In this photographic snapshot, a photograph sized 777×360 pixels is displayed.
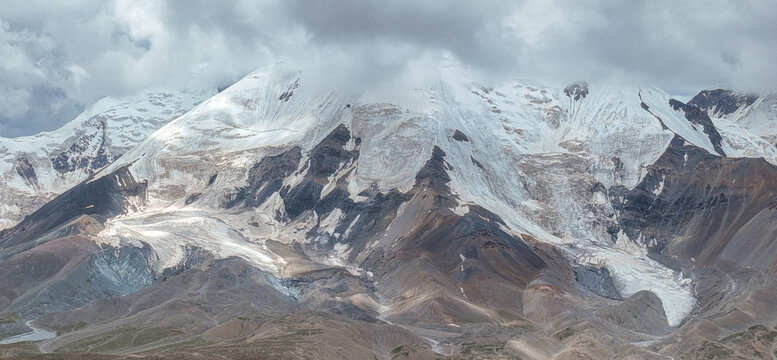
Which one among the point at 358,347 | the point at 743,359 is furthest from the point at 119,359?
the point at 743,359

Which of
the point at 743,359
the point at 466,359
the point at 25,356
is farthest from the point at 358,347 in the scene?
the point at 743,359

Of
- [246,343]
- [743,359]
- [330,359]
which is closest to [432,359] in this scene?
[330,359]

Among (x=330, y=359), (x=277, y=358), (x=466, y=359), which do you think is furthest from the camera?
(x=466, y=359)

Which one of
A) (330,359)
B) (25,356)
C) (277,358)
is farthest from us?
(330,359)

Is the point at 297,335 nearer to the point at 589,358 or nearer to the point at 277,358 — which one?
the point at 277,358

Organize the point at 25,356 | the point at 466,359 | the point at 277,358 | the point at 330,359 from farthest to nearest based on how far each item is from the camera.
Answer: the point at 466,359, the point at 330,359, the point at 277,358, the point at 25,356

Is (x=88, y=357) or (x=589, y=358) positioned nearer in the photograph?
(x=88, y=357)

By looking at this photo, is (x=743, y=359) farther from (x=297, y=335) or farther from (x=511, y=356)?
(x=297, y=335)

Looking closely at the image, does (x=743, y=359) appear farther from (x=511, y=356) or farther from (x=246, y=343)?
(x=246, y=343)

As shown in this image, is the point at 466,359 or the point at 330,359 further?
the point at 466,359
